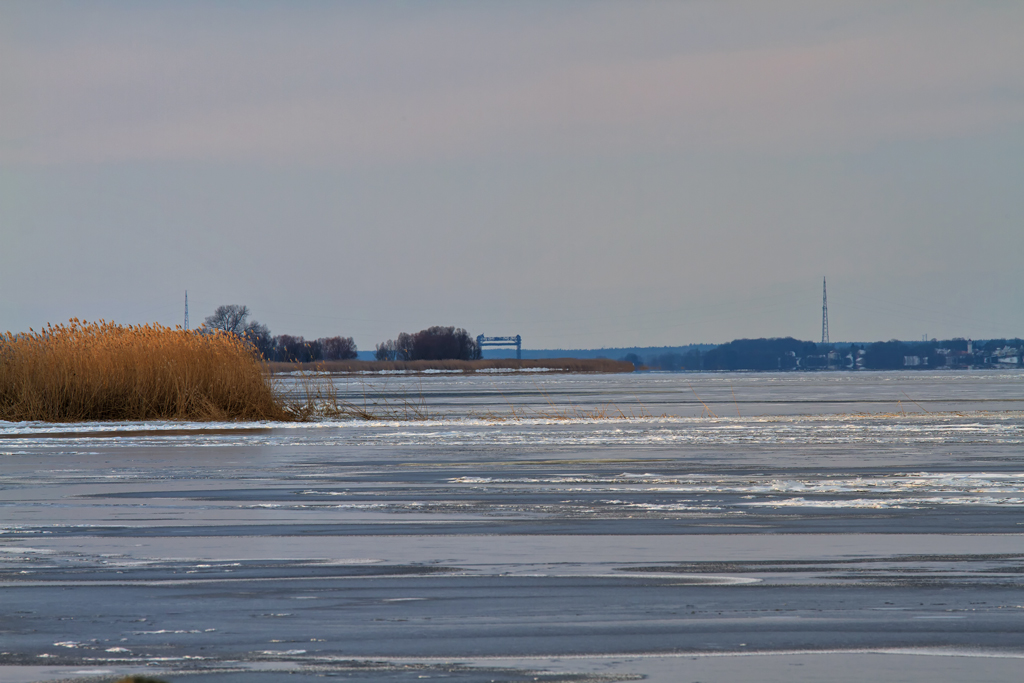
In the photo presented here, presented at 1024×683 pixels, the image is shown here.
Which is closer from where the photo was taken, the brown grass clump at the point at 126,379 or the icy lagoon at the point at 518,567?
the icy lagoon at the point at 518,567

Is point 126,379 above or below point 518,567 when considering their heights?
above

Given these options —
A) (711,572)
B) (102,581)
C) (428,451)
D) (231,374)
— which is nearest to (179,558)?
(102,581)

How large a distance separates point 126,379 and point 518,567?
16.5 m

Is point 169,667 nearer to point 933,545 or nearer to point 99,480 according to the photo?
point 933,545

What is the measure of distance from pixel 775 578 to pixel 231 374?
671 inches

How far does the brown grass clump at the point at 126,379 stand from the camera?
20641 millimetres

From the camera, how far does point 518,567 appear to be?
598 centimetres

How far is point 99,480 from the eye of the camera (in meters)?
11.0

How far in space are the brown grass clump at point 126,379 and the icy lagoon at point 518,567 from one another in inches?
308

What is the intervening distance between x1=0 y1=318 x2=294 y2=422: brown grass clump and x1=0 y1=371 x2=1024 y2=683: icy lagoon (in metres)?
7.82

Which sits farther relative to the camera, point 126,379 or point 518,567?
point 126,379

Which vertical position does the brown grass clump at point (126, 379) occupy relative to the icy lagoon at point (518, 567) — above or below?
above

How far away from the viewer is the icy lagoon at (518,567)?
414 cm

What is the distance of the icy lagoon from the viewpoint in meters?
4.14
